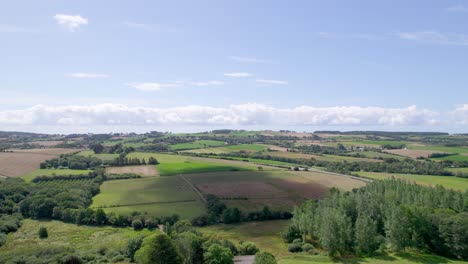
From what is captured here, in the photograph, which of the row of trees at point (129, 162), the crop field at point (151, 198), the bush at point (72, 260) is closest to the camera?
the bush at point (72, 260)

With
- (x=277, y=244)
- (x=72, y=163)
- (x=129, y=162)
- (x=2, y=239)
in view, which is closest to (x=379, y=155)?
(x=129, y=162)

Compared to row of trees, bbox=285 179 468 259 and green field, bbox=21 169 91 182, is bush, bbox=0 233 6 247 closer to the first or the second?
green field, bbox=21 169 91 182

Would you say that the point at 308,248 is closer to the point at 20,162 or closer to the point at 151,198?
the point at 151,198

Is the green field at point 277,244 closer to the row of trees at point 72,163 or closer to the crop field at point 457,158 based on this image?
the row of trees at point 72,163

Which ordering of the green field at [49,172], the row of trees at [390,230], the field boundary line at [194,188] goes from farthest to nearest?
the green field at [49,172] → the field boundary line at [194,188] → the row of trees at [390,230]

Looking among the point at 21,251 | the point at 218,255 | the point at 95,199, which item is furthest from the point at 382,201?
the point at 95,199

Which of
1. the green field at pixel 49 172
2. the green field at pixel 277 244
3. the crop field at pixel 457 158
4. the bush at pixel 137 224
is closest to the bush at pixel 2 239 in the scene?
the bush at pixel 137 224
